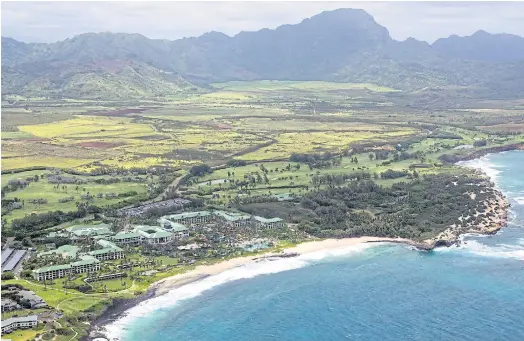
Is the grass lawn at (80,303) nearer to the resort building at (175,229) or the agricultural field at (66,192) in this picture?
the resort building at (175,229)

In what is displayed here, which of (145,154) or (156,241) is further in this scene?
(145,154)

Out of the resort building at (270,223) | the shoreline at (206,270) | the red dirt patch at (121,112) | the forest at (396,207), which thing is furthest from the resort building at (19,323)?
the red dirt patch at (121,112)

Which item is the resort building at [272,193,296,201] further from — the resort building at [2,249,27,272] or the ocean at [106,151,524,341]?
the resort building at [2,249,27,272]

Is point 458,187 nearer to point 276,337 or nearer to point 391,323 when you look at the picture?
point 391,323

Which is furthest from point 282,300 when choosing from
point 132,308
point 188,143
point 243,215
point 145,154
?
point 188,143

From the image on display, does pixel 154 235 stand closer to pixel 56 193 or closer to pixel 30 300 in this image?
pixel 30 300

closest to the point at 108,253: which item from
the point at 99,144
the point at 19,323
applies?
the point at 19,323

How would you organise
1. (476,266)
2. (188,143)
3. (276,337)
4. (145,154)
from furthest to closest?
(188,143) < (145,154) < (476,266) < (276,337)
